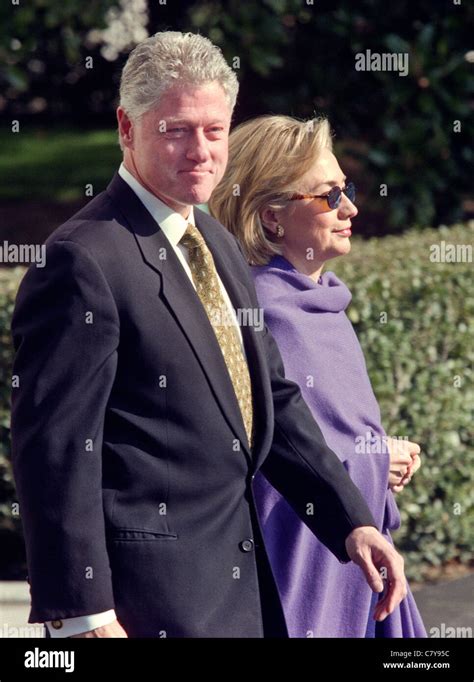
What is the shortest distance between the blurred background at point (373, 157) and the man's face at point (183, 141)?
221cm

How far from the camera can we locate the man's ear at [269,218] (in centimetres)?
394

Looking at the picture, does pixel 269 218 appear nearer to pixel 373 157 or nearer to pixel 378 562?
pixel 378 562

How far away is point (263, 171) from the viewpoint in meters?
3.92

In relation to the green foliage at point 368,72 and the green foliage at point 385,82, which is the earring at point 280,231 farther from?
the green foliage at point 368,72

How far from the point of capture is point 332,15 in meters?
11.8

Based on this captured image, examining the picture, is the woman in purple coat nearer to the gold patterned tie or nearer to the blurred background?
the gold patterned tie

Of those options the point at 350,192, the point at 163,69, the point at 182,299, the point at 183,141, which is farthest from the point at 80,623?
the point at 350,192

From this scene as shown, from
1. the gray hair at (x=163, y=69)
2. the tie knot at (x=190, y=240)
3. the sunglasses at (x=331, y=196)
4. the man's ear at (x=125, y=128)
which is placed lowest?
the tie knot at (x=190, y=240)

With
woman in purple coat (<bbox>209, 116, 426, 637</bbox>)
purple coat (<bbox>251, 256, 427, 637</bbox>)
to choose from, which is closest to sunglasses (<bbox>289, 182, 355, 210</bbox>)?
woman in purple coat (<bbox>209, 116, 426, 637</bbox>)

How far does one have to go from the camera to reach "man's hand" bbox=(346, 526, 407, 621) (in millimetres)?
3229

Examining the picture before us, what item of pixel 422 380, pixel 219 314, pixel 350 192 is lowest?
pixel 422 380

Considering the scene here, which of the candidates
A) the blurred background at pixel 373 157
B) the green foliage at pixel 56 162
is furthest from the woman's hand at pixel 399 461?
the green foliage at pixel 56 162

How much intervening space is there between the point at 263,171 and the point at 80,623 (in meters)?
1.59
